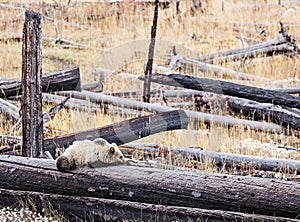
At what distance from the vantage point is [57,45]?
1240cm

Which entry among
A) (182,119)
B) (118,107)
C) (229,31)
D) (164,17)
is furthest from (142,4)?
(182,119)

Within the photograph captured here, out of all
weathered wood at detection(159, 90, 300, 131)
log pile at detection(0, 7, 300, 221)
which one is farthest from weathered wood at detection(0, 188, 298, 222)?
weathered wood at detection(159, 90, 300, 131)

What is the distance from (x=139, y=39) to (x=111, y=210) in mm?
9033

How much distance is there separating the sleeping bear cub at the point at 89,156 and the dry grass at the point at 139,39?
94.9 inches

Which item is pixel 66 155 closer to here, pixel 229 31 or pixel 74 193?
Answer: pixel 74 193

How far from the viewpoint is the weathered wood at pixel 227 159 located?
4988mm

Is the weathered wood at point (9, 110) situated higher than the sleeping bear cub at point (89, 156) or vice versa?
the sleeping bear cub at point (89, 156)

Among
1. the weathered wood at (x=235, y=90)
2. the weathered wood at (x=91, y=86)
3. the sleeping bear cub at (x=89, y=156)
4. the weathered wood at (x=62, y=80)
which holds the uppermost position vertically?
the weathered wood at (x=62, y=80)

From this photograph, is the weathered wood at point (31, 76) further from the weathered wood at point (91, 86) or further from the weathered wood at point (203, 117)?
the weathered wood at point (91, 86)

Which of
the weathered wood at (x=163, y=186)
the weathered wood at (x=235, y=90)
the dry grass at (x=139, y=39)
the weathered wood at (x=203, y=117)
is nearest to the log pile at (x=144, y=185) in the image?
the weathered wood at (x=163, y=186)

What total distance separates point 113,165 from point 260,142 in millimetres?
A: 2894

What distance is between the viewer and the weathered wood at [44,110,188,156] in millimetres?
4930

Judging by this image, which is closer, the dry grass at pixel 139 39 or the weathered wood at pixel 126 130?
the weathered wood at pixel 126 130

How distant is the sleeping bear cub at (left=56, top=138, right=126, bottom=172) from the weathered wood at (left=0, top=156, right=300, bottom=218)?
7 cm
